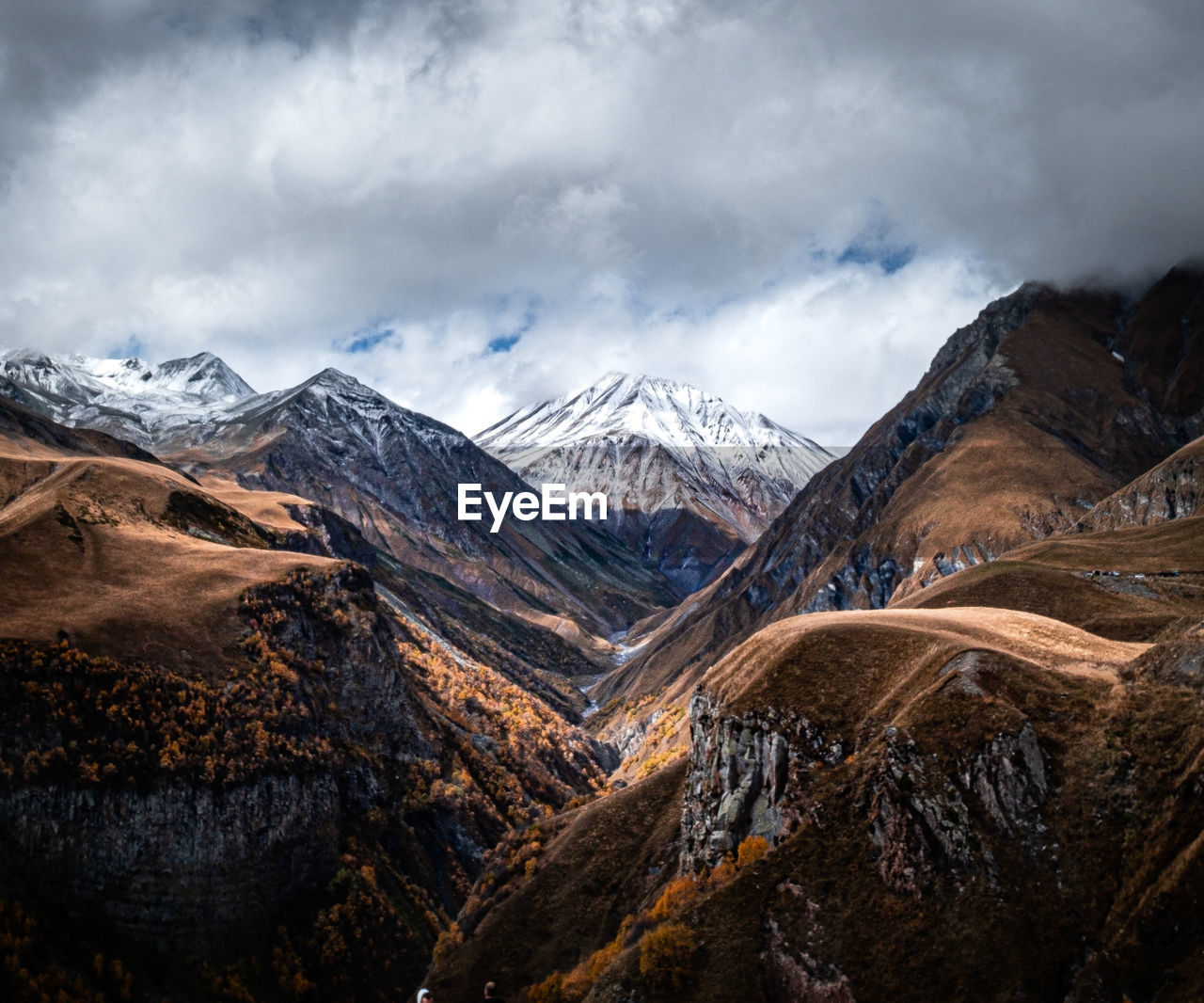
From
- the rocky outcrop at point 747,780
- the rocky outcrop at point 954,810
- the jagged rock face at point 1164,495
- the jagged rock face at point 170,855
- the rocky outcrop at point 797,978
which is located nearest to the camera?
the rocky outcrop at point 797,978

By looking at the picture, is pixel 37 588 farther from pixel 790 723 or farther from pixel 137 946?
pixel 790 723

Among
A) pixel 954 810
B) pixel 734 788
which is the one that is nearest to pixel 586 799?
pixel 734 788

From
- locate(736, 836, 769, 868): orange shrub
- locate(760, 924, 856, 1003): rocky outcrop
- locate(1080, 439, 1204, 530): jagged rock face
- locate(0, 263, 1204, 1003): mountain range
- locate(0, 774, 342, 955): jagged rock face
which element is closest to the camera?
locate(0, 263, 1204, 1003): mountain range

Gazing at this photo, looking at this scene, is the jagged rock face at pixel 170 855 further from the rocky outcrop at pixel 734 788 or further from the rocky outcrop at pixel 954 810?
the rocky outcrop at pixel 954 810

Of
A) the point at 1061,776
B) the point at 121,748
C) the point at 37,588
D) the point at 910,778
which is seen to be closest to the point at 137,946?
the point at 121,748

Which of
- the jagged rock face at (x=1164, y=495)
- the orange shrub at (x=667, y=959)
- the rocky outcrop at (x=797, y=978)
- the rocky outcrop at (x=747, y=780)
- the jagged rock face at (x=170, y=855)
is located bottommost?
the jagged rock face at (x=1164, y=495)

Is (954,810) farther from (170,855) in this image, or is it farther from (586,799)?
(586,799)

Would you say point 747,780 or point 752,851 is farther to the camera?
point 747,780

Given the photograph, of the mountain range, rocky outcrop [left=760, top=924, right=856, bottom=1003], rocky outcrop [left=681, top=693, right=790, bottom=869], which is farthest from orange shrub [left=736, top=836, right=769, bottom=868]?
rocky outcrop [left=760, top=924, right=856, bottom=1003]

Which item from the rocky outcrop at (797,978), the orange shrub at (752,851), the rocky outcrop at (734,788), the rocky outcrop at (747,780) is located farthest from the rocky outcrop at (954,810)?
the rocky outcrop at (734,788)

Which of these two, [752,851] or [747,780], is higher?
[747,780]

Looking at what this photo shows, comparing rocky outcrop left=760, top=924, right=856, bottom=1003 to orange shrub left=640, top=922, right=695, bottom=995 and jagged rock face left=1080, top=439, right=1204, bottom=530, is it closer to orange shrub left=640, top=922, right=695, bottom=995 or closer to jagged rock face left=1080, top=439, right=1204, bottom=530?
orange shrub left=640, top=922, right=695, bottom=995
